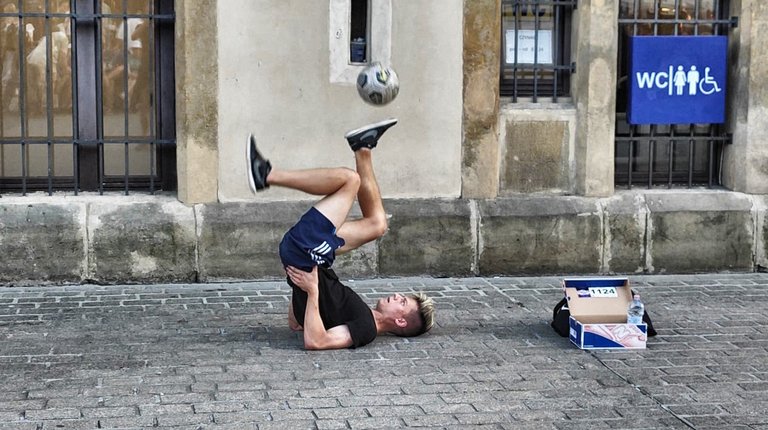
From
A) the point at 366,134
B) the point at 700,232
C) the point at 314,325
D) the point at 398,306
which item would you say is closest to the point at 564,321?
the point at 398,306

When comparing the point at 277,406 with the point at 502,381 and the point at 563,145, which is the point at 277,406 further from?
the point at 563,145

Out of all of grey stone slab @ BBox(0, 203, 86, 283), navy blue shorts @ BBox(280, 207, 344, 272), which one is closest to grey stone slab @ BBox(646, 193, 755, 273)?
navy blue shorts @ BBox(280, 207, 344, 272)

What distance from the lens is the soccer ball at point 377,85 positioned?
8305 mm

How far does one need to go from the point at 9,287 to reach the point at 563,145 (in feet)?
14.9

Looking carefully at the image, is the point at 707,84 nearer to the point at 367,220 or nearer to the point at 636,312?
the point at 636,312

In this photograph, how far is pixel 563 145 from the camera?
9906 millimetres

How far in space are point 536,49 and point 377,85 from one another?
7.13 ft

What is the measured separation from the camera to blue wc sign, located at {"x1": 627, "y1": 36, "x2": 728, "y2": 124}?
9898 millimetres

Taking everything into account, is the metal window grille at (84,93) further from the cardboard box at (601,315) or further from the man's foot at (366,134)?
the cardboard box at (601,315)

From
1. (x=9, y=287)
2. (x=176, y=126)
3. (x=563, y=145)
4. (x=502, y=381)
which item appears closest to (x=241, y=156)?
(x=176, y=126)

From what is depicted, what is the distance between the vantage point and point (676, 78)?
32.7ft

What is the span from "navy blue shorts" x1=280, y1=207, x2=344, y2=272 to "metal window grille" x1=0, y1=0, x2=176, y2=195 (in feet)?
8.84

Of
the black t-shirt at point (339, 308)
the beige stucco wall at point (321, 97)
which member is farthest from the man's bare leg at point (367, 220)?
the beige stucco wall at point (321, 97)

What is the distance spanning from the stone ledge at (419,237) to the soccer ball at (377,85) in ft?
4.39
